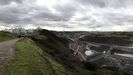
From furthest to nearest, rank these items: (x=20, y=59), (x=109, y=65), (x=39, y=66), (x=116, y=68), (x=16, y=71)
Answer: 1. (x=109, y=65)
2. (x=116, y=68)
3. (x=20, y=59)
4. (x=39, y=66)
5. (x=16, y=71)

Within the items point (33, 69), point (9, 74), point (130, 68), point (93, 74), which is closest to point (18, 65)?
point (33, 69)

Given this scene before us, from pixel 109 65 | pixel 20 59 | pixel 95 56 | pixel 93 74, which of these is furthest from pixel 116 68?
pixel 20 59

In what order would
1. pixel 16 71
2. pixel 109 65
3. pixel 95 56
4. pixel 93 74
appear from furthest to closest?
pixel 95 56, pixel 109 65, pixel 93 74, pixel 16 71

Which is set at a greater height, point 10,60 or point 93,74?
point 10,60

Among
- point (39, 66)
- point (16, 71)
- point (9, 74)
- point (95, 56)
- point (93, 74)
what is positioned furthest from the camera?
point (95, 56)

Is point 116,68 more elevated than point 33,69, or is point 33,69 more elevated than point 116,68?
point 33,69

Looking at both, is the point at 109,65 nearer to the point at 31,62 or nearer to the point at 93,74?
Result: the point at 93,74

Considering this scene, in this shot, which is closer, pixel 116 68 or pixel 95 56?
pixel 116 68

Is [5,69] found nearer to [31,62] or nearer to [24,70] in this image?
[24,70]

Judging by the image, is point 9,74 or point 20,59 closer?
point 9,74
